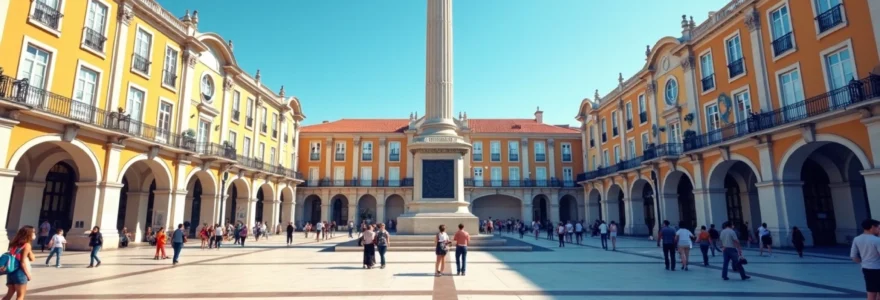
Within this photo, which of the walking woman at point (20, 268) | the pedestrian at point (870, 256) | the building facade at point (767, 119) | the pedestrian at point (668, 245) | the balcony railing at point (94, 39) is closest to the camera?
the pedestrian at point (870, 256)

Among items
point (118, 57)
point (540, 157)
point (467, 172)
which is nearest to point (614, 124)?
point (540, 157)

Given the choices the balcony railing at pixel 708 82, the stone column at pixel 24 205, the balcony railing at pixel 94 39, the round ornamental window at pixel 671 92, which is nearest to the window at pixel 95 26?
the balcony railing at pixel 94 39

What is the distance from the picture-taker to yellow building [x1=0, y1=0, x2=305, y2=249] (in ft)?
51.4

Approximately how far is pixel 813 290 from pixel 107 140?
2327 centimetres

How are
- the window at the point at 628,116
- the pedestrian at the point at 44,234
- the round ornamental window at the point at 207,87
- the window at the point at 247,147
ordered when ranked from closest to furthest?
the pedestrian at the point at 44,234 < the round ornamental window at the point at 207,87 < the window at the point at 247,147 < the window at the point at 628,116

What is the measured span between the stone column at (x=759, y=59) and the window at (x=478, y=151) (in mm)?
30238

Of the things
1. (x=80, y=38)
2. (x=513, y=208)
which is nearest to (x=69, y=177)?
(x=80, y=38)

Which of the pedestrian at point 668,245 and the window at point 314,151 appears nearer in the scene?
the pedestrian at point 668,245

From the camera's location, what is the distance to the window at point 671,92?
27.2 metres

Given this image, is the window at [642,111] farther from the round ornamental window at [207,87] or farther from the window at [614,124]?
the round ornamental window at [207,87]

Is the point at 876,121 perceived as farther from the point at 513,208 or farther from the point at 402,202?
the point at 402,202

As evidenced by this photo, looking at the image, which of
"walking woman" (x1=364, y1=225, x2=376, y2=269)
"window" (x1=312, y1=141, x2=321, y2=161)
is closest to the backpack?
"walking woman" (x1=364, y1=225, x2=376, y2=269)

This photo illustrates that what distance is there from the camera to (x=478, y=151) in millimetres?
49219

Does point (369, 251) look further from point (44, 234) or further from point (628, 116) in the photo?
point (628, 116)
